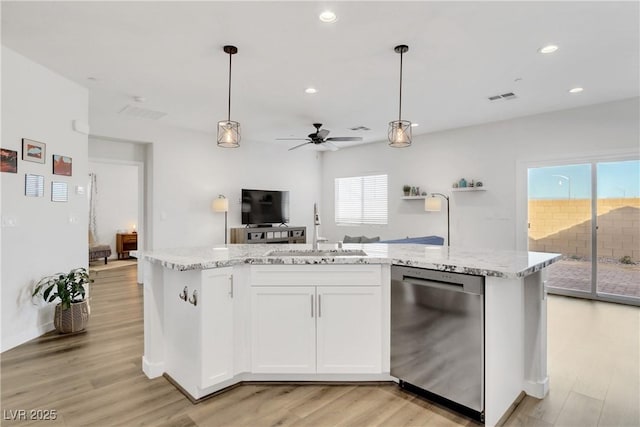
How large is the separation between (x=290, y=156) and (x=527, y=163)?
4.57 m

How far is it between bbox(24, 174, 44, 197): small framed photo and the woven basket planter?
44.4 inches

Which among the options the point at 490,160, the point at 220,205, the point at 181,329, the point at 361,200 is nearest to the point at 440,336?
the point at 181,329

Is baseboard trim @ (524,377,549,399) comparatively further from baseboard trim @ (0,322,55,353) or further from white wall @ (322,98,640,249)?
baseboard trim @ (0,322,55,353)

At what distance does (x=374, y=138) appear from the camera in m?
6.93

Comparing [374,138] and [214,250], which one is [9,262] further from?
[374,138]

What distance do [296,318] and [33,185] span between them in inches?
117

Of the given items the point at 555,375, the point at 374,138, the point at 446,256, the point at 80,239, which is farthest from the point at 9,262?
the point at 374,138

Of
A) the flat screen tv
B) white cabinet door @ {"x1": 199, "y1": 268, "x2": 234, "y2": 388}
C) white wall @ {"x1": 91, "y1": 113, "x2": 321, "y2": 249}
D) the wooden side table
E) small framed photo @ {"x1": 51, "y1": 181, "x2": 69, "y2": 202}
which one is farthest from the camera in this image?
the wooden side table

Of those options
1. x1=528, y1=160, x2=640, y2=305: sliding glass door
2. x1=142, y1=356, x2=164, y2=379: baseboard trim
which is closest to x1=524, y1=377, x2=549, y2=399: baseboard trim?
x1=142, y1=356, x2=164, y2=379: baseboard trim

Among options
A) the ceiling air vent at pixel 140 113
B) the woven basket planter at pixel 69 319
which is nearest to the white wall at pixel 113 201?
the ceiling air vent at pixel 140 113

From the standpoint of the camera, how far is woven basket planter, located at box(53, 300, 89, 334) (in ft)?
11.3

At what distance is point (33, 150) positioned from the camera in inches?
133

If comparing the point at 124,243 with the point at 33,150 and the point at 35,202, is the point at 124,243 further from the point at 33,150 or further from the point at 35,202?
the point at 33,150

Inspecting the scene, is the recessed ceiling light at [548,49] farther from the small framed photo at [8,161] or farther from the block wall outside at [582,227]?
the small framed photo at [8,161]
